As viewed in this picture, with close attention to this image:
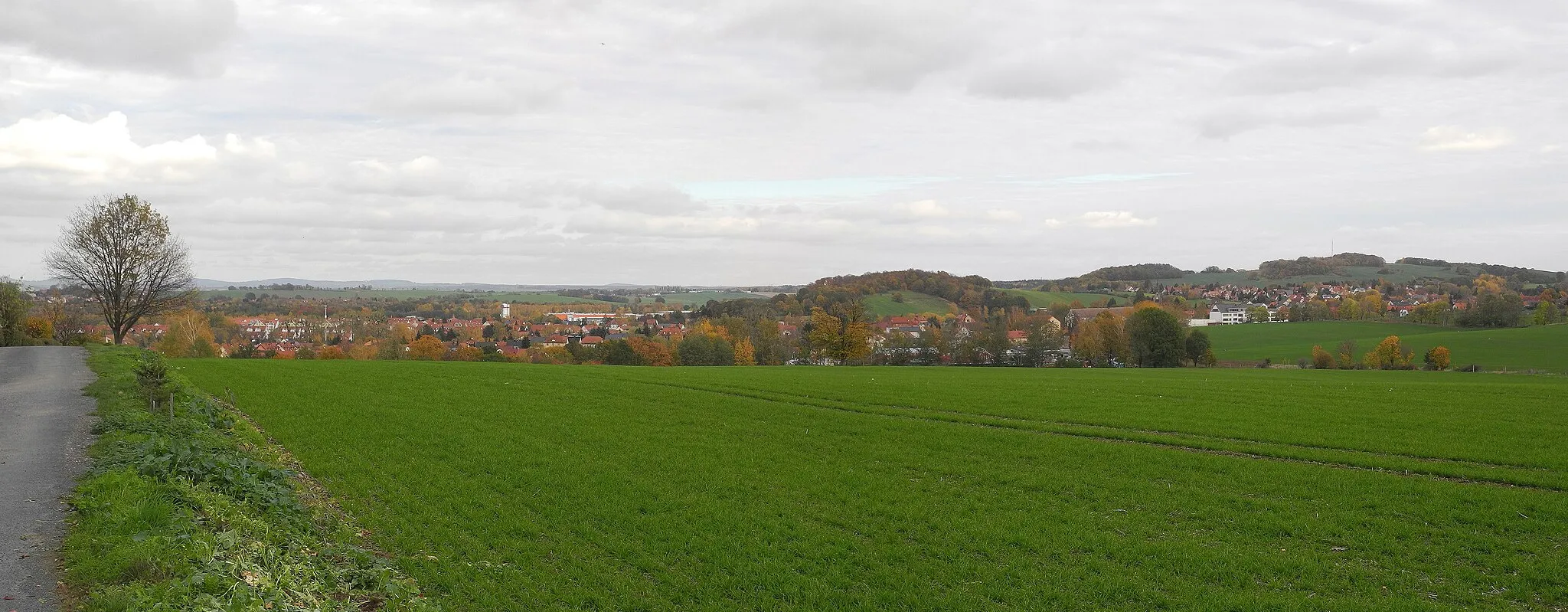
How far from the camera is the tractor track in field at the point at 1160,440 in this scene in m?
14.9

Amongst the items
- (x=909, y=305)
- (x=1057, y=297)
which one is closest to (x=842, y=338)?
(x=909, y=305)

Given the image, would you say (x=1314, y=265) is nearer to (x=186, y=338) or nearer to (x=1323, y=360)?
(x=1323, y=360)

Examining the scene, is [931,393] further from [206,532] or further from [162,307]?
[162,307]

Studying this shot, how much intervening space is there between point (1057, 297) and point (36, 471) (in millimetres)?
164169

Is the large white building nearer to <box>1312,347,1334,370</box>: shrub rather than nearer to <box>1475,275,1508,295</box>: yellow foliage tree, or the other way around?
<box>1475,275,1508,295</box>: yellow foliage tree

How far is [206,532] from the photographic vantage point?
8.55m

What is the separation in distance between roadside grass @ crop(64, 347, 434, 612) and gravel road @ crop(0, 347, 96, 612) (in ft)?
0.67

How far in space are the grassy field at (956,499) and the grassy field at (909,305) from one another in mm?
103182

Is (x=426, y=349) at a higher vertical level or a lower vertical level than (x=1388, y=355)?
lower

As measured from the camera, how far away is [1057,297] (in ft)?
532

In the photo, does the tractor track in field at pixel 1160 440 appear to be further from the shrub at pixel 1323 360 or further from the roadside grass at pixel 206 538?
the shrub at pixel 1323 360

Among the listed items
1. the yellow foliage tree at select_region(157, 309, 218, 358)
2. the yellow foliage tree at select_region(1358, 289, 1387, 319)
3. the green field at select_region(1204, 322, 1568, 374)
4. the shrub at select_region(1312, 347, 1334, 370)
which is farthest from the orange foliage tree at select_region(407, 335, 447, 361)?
the yellow foliage tree at select_region(1358, 289, 1387, 319)

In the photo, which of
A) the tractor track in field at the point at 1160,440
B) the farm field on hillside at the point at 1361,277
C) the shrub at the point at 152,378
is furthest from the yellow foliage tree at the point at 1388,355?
the farm field on hillside at the point at 1361,277

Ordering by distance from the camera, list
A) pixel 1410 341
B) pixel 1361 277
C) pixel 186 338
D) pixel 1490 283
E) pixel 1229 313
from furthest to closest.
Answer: pixel 1361 277 → pixel 1229 313 → pixel 1490 283 → pixel 1410 341 → pixel 186 338
